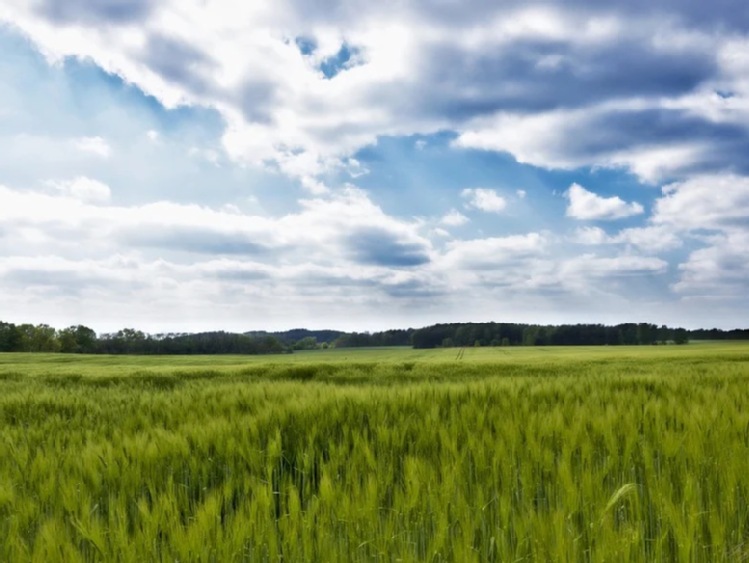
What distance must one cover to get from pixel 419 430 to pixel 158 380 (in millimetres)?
18042

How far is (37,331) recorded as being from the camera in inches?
4119

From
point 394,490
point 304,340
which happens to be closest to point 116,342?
point 304,340

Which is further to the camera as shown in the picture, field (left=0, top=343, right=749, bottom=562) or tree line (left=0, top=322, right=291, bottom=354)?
tree line (left=0, top=322, right=291, bottom=354)

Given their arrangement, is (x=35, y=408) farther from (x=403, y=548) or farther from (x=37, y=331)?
(x=37, y=331)

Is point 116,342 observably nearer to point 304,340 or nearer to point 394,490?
point 304,340

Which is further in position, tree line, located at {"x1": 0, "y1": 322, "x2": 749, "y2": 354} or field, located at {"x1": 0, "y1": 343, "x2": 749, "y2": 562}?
tree line, located at {"x1": 0, "y1": 322, "x2": 749, "y2": 354}

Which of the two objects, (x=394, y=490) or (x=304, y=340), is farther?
(x=304, y=340)

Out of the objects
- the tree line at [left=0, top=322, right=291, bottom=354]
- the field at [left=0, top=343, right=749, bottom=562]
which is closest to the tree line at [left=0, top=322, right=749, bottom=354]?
the tree line at [left=0, top=322, right=291, bottom=354]

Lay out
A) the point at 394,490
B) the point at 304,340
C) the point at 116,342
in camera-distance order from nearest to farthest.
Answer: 1. the point at 394,490
2. the point at 116,342
3. the point at 304,340

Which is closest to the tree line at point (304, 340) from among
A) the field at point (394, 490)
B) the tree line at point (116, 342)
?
the tree line at point (116, 342)

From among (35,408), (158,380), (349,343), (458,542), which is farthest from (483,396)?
(349,343)

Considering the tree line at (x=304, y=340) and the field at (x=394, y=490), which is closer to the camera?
the field at (x=394, y=490)

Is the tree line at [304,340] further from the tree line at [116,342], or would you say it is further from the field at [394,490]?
the field at [394,490]

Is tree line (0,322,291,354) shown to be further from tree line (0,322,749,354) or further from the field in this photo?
the field
